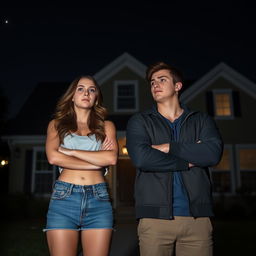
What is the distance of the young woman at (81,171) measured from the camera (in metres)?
2.65

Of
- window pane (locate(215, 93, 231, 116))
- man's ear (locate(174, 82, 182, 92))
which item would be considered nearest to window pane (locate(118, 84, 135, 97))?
window pane (locate(215, 93, 231, 116))

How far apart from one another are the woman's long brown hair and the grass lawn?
395 centimetres

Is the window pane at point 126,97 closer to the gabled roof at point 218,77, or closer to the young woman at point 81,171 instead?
the gabled roof at point 218,77

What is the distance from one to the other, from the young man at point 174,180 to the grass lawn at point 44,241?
157 inches

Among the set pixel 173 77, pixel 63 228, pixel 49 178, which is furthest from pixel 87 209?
pixel 49 178

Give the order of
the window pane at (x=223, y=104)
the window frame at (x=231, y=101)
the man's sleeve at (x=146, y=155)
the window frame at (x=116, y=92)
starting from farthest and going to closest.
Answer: the window frame at (x=116, y=92), the window pane at (x=223, y=104), the window frame at (x=231, y=101), the man's sleeve at (x=146, y=155)

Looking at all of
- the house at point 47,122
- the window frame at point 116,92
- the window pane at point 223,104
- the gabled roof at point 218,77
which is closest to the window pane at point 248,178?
the window pane at point 223,104

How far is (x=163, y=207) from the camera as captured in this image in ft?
8.84

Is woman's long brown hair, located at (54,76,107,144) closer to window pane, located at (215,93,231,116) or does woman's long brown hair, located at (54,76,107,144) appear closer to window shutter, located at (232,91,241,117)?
window pane, located at (215,93,231,116)

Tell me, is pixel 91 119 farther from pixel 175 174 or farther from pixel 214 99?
pixel 214 99

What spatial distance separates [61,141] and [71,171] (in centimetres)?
36

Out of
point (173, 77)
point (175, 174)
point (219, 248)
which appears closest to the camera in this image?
point (175, 174)

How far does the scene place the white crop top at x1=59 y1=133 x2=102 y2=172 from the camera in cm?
307

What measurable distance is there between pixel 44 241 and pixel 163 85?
573cm
